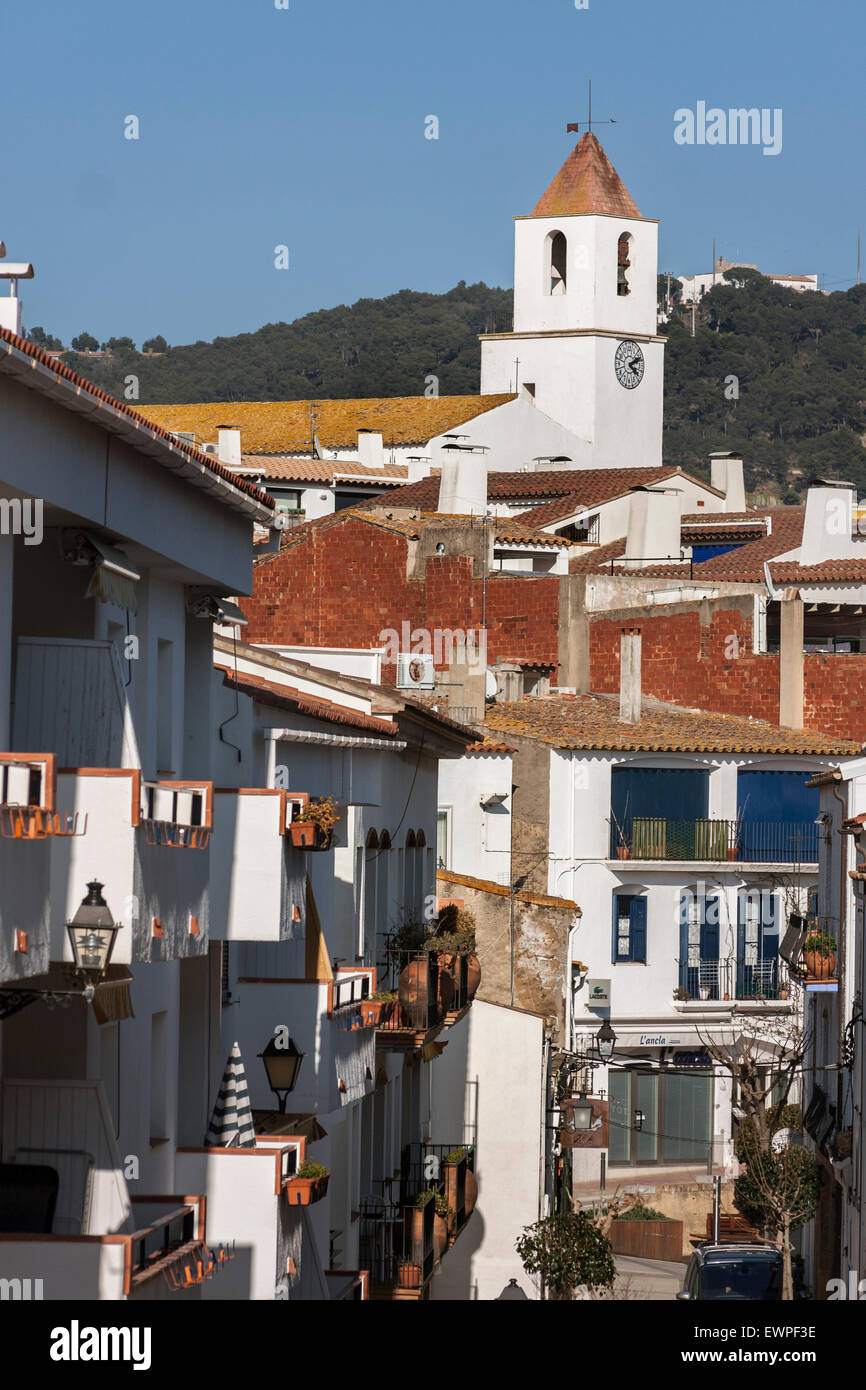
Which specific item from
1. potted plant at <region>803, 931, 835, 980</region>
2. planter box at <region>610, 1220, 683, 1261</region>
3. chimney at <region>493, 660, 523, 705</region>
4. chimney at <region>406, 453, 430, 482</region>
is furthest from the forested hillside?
potted plant at <region>803, 931, 835, 980</region>

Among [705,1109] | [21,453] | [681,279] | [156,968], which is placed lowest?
[705,1109]

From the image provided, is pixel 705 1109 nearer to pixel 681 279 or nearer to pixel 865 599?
pixel 865 599

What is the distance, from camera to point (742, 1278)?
28.6 metres

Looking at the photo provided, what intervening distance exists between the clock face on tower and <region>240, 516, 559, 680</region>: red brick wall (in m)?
56.3

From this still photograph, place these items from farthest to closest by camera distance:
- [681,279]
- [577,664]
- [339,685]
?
[681,279]
[577,664]
[339,685]

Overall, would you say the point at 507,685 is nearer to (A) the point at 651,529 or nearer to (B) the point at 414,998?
(A) the point at 651,529

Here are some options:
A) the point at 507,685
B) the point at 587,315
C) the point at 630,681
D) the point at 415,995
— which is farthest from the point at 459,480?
the point at 587,315

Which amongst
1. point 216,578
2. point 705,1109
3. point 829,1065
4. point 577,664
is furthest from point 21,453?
point 577,664

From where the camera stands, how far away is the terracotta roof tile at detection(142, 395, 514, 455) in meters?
89.2

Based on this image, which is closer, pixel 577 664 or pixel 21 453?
pixel 21 453

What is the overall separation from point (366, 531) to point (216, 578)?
3584 cm

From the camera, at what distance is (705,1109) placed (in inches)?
1713

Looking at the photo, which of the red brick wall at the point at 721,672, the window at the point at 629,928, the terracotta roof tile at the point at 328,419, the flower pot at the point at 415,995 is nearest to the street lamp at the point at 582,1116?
the window at the point at 629,928

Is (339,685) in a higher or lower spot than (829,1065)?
higher
